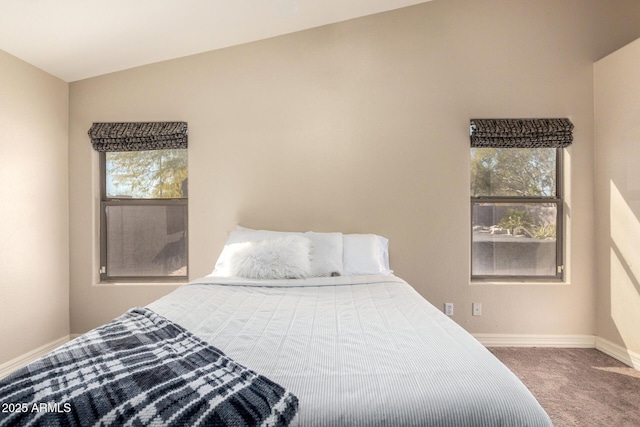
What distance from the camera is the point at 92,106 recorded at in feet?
10.4

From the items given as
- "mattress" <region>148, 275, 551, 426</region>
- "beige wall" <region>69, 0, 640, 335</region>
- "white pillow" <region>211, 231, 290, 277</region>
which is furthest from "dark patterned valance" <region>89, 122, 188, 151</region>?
"mattress" <region>148, 275, 551, 426</region>

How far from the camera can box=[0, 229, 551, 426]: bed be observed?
0.90m

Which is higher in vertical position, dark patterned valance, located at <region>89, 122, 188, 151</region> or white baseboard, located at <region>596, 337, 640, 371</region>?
dark patterned valance, located at <region>89, 122, 188, 151</region>

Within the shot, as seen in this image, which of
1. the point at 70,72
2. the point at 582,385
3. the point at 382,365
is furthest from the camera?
the point at 70,72

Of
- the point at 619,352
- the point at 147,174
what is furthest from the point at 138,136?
the point at 619,352

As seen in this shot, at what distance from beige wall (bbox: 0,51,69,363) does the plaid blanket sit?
2003 millimetres

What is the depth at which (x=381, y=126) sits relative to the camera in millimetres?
3115

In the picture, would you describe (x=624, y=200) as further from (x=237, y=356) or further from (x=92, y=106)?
(x=92, y=106)

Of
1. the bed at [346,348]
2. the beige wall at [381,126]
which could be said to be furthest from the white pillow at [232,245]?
the beige wall at [381,126]

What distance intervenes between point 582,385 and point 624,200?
55.9 inches

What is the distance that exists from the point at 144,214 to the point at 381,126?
2.23 m

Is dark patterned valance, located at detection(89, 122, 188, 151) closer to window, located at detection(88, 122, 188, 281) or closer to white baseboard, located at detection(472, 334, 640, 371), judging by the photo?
window, located at detection(88, 122, 188, 281)

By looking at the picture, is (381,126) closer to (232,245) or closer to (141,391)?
(232,245)

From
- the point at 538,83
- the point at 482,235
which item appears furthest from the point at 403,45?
the point at 482,235
